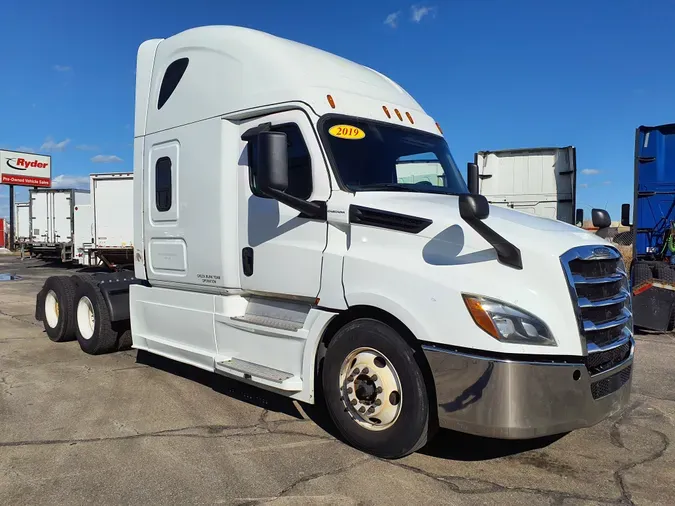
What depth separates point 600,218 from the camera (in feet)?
17.3

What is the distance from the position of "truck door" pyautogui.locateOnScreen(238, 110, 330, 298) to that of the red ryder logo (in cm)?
4149

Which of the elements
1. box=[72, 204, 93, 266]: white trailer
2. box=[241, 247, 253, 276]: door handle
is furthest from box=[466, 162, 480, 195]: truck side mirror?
box=[72, 204, 93, 266]: white trailer

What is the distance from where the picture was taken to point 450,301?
3502 mm

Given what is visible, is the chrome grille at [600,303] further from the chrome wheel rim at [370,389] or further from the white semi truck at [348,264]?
the chrome wheel rim at [370,389]

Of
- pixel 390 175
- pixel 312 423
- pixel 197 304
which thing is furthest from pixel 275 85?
pixel 312 423

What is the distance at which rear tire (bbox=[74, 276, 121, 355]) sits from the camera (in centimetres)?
720

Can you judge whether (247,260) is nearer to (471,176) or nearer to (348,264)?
(348,264)

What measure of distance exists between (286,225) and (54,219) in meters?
24.4

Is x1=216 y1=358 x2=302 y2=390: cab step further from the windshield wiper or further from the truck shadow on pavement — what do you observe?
the windshield wiper

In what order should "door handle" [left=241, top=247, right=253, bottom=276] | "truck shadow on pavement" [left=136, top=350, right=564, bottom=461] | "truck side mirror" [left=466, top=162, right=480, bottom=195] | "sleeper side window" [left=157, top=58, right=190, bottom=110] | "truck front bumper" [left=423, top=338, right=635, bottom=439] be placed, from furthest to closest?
"truck side mirror" [left=466, top=162, right=480, bottom=195] < "sleeper side window" [left=157, top=58, right=190, bottom=110] < "door handle" [left=241, top=247, right=253, bottom=276] < "truck shadow on pavement" [left=136, top=350, right=564, bottom=461] < "truck front bumper" [left=423, top=338, right=635, bottom=439]

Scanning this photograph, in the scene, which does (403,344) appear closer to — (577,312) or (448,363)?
(448,363)

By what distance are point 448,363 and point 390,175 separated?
1755 millimetres

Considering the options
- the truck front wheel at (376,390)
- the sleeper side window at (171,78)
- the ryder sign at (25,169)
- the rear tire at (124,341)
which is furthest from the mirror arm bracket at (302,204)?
the ryder sign at (25,169)

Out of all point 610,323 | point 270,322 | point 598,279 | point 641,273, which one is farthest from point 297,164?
point 641,273
